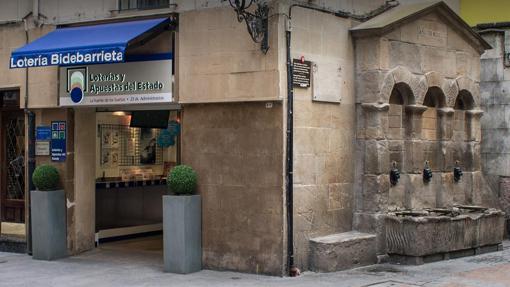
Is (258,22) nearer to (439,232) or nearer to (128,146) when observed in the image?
(439,232)

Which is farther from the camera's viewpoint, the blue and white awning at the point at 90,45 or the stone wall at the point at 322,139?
the blue and white awning at the point at 90,45

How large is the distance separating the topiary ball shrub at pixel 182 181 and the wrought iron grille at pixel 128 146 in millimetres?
4382

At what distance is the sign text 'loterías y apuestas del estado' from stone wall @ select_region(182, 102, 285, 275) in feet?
4.89

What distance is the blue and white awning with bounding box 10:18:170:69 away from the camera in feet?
37.1

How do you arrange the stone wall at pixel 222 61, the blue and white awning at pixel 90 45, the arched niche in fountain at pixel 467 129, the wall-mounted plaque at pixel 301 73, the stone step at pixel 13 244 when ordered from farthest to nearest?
the arched niche in fountain at pixel 467 129, the stone step at pixel 13 244, the blue and white awning at pixel 90 45, the wall-mounted plaque at pixel 301 73, the stone wall at pixel 222 61

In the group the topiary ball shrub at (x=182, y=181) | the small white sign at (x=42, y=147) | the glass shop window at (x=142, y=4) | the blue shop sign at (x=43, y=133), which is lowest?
the topiary ball shrub at (x=182, y=181)

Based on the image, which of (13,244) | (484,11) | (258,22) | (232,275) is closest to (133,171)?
(13,244)

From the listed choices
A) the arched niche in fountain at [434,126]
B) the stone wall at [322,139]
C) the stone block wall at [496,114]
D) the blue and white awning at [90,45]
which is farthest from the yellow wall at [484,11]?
the blue and white awning at [90,45]

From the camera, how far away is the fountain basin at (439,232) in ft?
38.9

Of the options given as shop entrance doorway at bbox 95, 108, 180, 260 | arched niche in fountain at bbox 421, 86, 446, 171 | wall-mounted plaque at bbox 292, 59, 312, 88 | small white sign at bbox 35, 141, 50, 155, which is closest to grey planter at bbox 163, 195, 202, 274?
wall-mounted plaque at bbox 292, 59, 312, 88

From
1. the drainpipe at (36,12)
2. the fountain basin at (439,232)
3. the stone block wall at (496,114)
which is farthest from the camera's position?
the stone block wall at (496,114)

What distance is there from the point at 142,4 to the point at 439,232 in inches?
253

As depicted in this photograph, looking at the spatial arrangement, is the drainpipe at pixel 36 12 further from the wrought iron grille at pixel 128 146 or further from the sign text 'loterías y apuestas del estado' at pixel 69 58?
the wrought iron grille at pixel 128 146

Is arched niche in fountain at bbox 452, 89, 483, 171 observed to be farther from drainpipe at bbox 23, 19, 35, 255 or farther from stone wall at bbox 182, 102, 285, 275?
drainpipe at bbox 23, 19, 35, 255
